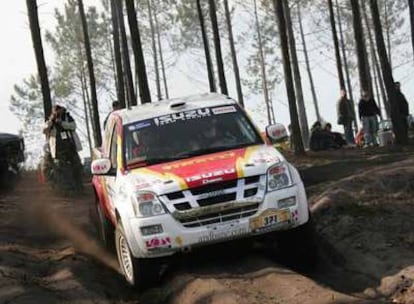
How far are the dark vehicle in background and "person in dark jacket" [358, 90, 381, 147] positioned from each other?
10.2 metres

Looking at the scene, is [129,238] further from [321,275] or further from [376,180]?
[376,180]

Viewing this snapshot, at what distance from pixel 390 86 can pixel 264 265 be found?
496 inches

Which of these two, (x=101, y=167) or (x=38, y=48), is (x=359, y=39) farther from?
(x=101, y=167)

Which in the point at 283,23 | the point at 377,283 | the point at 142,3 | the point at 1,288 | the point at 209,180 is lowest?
the point at 377,283

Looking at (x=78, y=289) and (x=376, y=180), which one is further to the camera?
(x=376, y=180)

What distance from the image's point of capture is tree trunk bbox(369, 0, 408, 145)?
19.3 meters

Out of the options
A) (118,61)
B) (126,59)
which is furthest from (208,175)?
(118,61)

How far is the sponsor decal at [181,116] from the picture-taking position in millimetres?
9031

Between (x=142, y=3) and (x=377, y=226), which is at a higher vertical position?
(x=142, y=3)

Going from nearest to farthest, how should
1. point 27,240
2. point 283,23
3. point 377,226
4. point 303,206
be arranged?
point 303,206
point 377,226
point 27,240
point 283,23

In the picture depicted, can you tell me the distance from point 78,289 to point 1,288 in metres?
0.81

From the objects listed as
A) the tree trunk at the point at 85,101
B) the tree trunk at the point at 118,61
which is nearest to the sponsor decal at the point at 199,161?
the tree trunk at the point at 118,61

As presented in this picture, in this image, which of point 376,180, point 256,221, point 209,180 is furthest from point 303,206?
point 376,180

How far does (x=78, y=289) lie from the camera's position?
26.3 feet
